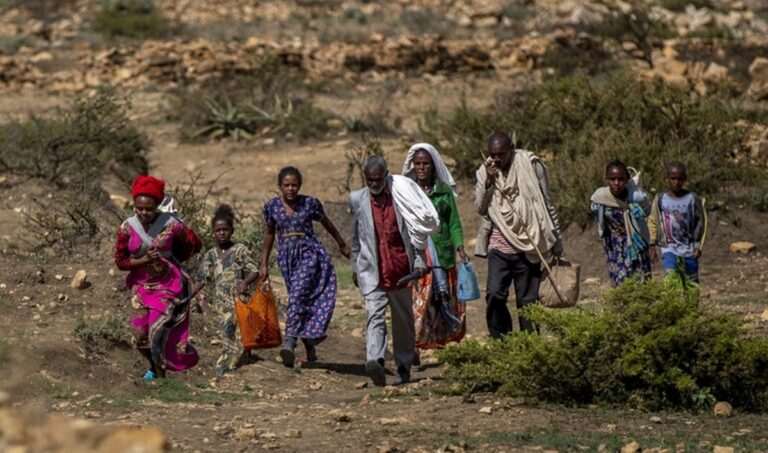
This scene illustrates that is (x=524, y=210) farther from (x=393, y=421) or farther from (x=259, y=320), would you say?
(x=393, y=421)

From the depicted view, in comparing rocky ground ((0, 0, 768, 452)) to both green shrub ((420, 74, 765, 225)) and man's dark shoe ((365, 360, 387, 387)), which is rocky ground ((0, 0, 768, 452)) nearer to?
man's dark shoe ((365, 360, 387, 387))

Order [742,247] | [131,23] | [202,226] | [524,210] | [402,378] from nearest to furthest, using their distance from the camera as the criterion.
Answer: [402,378], [524,210], [202,226], [742,247], [131,23]

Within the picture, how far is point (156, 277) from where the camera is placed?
9016mm

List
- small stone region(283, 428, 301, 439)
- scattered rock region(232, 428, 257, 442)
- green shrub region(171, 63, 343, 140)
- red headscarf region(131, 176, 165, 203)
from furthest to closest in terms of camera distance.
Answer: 1. green shrub region(171, 63, 343, 140)
2. red headscarf region(131, 176, 165, 203)
3. small stone region(283, 428, 301, 439)
4. scattered rock region(232, 428, 257, 442)

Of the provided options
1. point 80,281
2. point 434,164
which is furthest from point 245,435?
point 80,281

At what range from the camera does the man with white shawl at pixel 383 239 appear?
9.08 metres

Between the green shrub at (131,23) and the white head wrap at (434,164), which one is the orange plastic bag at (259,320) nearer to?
the white head wrap at (434,164)

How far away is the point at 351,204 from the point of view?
916 centimetres

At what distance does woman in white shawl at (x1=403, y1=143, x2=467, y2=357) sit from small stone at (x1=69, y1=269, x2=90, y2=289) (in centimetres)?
235

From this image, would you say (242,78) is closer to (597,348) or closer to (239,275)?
(239,275)

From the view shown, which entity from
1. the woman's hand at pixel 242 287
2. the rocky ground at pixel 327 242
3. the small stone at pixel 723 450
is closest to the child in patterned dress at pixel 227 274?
the woman's hand at pixel 242 287

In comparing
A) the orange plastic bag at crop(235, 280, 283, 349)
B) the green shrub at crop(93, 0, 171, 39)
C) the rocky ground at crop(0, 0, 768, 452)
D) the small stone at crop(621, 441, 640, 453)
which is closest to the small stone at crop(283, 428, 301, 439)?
the rocky ground at crop(0, 0, 768, 452)

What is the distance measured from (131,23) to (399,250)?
24252 mm

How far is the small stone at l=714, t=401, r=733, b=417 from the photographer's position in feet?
24.9
